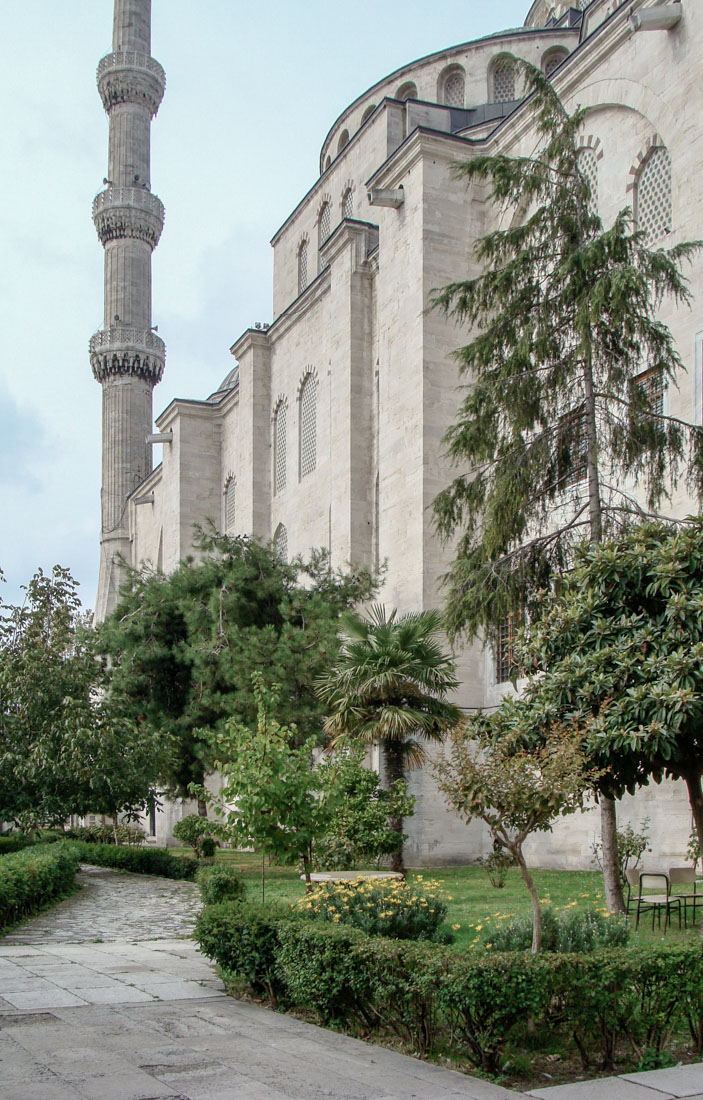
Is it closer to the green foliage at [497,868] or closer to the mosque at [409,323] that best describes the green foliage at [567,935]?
the green foliage at [497,868]

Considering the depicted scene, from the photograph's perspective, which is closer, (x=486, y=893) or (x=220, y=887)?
(x=220, y=887)

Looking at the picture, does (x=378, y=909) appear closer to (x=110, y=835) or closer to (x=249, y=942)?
(x=249, y=942)

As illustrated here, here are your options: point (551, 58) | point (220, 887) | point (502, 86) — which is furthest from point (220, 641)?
point (551, 58)

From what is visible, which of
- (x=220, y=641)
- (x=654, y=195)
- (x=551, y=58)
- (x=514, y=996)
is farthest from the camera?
(x=551, y=58)

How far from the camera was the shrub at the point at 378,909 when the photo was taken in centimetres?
799

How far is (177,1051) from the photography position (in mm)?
5785

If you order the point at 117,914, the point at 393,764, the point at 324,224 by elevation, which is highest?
the point at 324,224

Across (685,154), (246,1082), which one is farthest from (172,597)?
(246,1082)

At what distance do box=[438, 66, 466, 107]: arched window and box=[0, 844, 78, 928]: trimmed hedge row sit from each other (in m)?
24.4

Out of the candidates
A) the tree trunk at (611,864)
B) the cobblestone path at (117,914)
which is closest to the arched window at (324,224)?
the cobblestone path at (117,914)

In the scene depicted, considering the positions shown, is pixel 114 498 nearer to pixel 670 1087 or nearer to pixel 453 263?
pixel 453 263

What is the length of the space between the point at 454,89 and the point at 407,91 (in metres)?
1.42

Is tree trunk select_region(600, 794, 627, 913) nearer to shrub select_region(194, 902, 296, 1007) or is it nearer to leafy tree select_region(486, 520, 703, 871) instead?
leafy tree select_region(486, 520, 703, 871)

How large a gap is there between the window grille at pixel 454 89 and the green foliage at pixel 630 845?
2330 cm
